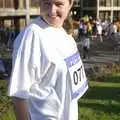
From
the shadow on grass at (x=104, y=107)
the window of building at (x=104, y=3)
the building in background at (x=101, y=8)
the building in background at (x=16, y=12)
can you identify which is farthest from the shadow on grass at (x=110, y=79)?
the window of building at (x=104, y=3)

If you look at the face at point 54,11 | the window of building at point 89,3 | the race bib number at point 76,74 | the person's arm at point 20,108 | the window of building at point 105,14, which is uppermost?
the face at point 54,11

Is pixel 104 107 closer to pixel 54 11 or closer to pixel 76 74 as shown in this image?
pixel 76 74

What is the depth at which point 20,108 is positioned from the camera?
2828 mm

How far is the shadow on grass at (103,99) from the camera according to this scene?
33.2 feet

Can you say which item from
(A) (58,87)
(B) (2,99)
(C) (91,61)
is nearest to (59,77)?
(A) (58,87)

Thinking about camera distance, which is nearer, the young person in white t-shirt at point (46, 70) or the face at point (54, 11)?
the young person in white t-shirt at point (46, 70)

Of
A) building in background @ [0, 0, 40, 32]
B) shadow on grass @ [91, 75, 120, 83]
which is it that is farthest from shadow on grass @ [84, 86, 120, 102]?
building in background @ [0, 0, 40, 32]

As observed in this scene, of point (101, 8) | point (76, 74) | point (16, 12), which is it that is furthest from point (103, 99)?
point (101, 8)

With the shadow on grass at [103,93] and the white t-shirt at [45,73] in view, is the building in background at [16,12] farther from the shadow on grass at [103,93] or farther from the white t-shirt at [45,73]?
the white t-shirt at [45,73]

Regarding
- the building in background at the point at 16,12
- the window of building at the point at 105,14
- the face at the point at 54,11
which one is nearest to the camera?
the face at the point at 54,11

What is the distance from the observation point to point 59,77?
2992 millimetres

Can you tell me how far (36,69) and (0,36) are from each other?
28.4m

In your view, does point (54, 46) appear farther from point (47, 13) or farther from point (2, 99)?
point (2, 99)

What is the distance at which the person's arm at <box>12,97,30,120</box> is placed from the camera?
283cm
